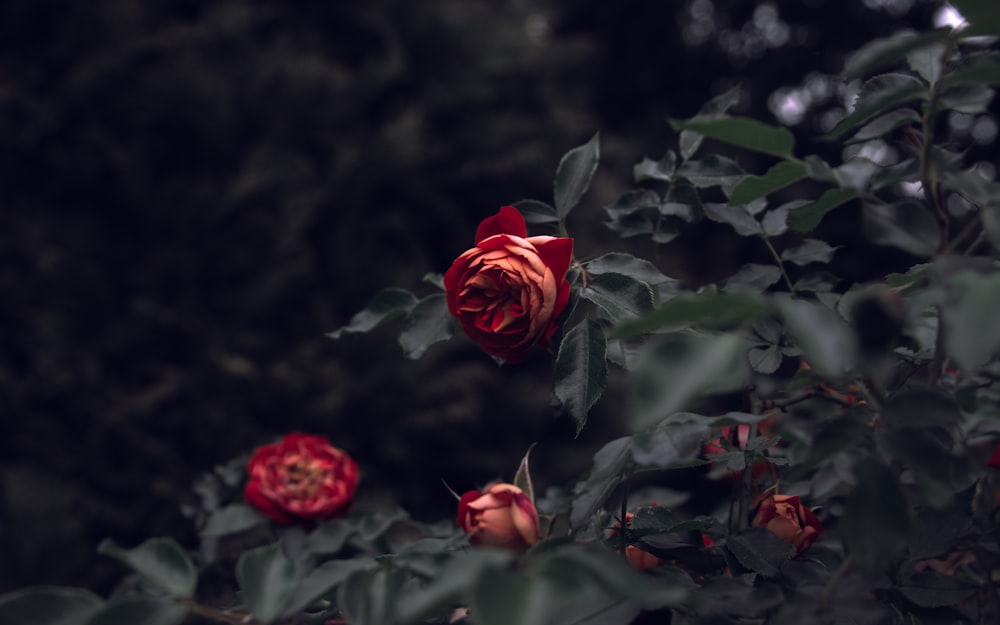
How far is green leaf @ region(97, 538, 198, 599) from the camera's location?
0.38 m

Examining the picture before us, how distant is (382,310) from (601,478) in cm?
28

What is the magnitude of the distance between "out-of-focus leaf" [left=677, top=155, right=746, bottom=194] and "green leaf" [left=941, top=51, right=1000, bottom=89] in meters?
0.21

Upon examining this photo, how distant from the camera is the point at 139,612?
13.4 inches

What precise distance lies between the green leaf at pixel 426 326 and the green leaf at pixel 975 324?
0.38 m

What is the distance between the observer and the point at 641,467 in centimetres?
47

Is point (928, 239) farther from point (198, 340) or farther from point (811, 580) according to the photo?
point (198, 340)

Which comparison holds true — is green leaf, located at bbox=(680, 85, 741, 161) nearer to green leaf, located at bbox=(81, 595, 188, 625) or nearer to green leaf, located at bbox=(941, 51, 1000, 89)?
green leaf, located at bbox=(941, 51, 1000, 89)

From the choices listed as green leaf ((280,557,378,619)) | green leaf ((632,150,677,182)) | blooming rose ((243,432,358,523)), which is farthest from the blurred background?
green leaf ((280,557,378,619))

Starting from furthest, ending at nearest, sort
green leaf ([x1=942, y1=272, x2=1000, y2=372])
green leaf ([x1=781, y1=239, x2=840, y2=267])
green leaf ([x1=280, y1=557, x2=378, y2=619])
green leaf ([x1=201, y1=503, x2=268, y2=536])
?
green leaf ([x1=201, y1=503, x2=268, y2=536]), green leaf ([x1=781, y1=239, x2=840, y2=267]), green leaf ([x1=280, y1=557, x2=378, y2=619]), green leaf ([x1=942, y1=272, x2=1000, y2=372])

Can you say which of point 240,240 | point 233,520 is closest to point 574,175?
point 233,520

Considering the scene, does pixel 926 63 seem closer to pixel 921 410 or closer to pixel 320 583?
pixel 921 410

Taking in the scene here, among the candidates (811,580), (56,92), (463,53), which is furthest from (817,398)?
(463,53)

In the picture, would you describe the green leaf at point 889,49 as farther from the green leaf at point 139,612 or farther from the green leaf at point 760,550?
the green leaf at point 139,612

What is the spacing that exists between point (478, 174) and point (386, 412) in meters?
0.83
